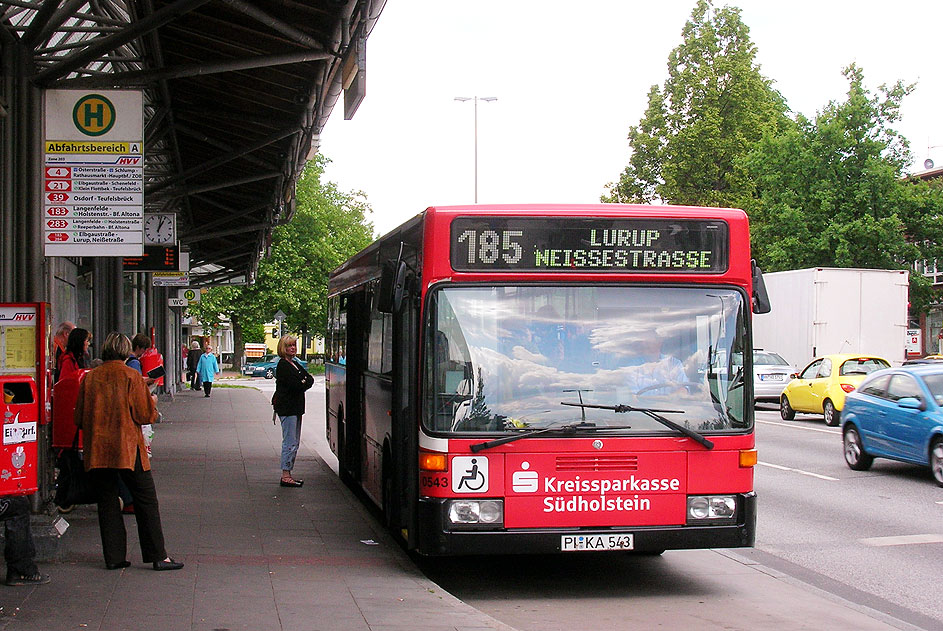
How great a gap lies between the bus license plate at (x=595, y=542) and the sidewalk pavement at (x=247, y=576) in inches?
36.6

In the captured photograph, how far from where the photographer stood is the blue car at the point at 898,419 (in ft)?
48.0

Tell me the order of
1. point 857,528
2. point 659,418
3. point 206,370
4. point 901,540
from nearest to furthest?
point 659,418 → point 901,540 → point 857,528 → point 206,370

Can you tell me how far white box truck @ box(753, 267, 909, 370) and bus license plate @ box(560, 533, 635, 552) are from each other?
2423 cm

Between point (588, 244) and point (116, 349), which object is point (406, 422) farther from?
point (116, 349)

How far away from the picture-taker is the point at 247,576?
8.32 m

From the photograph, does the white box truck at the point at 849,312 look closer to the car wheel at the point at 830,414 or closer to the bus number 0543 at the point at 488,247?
the car wheel at the point at 830,414

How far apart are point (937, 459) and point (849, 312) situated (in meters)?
17.5

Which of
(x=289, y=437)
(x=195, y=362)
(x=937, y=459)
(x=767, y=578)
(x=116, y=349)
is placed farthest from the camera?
(x=195, y=362)

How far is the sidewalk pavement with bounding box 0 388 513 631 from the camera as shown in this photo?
6840 millimetres

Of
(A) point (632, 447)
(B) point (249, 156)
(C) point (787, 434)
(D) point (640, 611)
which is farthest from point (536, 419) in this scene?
(C) point (787, 434)

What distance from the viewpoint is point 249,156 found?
58.2 ft

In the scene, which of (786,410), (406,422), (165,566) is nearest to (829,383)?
(786,410)

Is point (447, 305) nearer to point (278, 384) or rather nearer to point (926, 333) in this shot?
point (278, 384)

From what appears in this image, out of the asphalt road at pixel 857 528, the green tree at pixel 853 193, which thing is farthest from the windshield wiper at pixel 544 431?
the green tree at pixel 853 193
